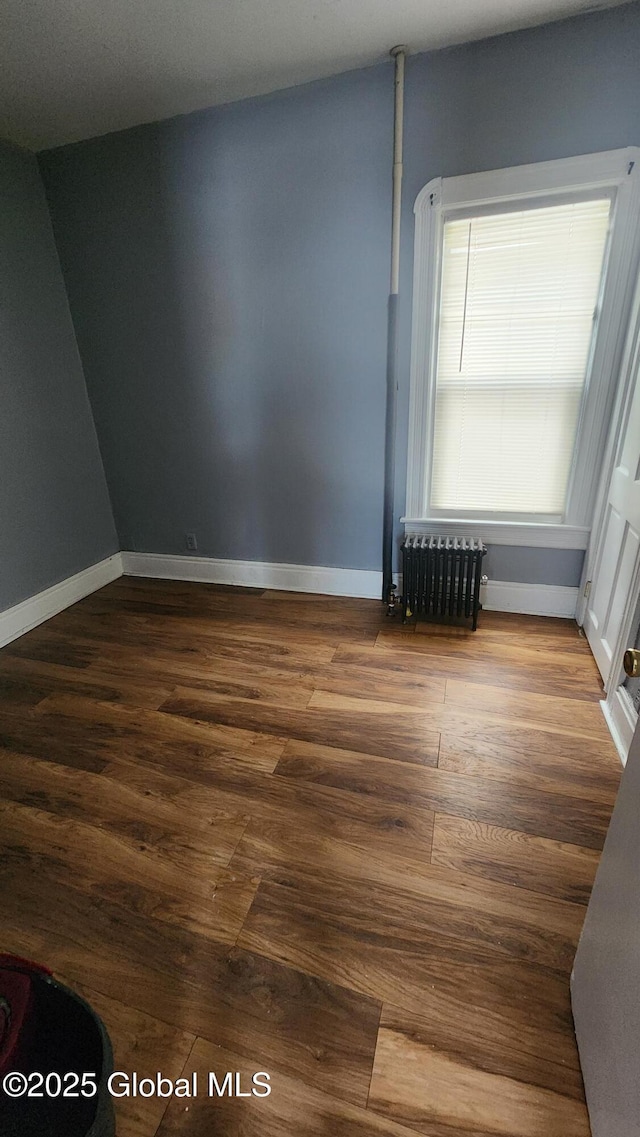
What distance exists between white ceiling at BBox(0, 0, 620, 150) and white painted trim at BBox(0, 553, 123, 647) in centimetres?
242

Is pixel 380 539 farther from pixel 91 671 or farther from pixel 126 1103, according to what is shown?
pixel 126 1103

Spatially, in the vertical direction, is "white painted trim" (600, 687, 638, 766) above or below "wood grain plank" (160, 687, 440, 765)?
above

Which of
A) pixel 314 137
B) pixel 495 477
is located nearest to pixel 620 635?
pixel 495 477

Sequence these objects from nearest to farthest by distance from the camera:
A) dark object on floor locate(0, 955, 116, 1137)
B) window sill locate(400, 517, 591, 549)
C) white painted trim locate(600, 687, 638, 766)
Answer: dark object on floor locate(0, 955, 116, 1137) < white painted trim locate(600, 687, 638, 766) < window sill locate(400, 517, 591, 549)

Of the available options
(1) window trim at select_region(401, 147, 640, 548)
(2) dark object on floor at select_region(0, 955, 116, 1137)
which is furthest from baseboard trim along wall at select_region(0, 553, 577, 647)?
(2) dark object on floor at select_region(0, 955, 116, 1137)

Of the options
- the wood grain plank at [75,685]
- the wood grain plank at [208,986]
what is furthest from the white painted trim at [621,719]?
the wood grain plank at [75,685]

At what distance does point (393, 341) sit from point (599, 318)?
36.8 inches

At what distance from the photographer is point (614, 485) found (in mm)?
2062

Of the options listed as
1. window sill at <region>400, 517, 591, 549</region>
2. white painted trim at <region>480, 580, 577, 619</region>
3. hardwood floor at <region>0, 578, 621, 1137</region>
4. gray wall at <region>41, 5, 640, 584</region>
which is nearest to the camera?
hardwood floor at <region>0, 578, 621, 1137</region>

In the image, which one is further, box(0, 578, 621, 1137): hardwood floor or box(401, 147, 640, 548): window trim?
box(401, 147, 640, 548): window trim

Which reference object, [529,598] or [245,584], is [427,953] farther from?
[245,584]

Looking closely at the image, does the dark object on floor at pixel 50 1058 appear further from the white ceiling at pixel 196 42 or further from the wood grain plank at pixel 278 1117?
the white ceiling at pixel 196 42

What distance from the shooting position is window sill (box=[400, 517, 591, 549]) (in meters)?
2.40

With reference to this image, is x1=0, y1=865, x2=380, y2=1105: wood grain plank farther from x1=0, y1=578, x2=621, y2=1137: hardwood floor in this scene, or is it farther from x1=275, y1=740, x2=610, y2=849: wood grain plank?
x1=275, y1=740, x2=610, y2=849: wood grain plank
